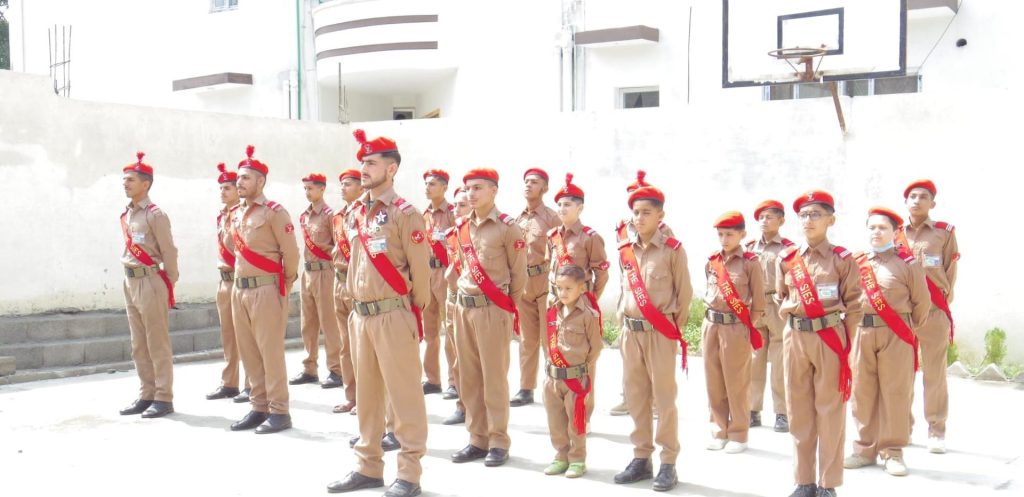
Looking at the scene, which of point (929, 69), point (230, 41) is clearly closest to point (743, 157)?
point (929, 69)

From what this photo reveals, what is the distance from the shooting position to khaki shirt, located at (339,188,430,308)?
621cm

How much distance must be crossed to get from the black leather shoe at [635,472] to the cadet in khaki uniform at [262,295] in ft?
9.42

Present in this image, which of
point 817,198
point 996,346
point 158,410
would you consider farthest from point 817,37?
point 158,410

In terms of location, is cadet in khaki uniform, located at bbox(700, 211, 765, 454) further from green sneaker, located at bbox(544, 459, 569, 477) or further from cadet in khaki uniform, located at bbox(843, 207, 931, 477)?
green sneaker, located at bbox(544, 459, 569, 477)

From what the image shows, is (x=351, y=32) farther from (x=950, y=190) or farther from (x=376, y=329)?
(x=376, y=329)

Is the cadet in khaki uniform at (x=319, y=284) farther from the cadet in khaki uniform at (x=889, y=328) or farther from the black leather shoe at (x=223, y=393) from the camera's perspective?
the cadet in khaki uniform at (x=889, y=328)

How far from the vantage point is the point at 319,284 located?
10.2 metres

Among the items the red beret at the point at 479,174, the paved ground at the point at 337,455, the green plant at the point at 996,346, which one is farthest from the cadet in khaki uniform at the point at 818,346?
the green plant at the point at 996,346

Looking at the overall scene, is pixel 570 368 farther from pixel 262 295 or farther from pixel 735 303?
pixel 262 295

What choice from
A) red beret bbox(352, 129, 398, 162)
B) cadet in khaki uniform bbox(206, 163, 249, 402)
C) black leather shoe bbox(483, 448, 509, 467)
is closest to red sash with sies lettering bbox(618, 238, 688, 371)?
black leather shoe bbox(483, 448, 509, 467)

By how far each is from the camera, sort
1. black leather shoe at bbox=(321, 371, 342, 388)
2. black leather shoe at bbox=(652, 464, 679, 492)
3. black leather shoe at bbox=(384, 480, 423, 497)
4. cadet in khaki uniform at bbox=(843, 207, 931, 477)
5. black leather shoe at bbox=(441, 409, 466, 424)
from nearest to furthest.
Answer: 1. black leather shoe at bbox=(384, 480, 423, 497)
2. black leather shoe at bbox=(652, 464, 679, 492)
3. cadet in khaki uniform at bbox=(843, 207, 931, 477)
4. black leather shoe at bbox=(441, 409, 466, 424)
5. black leather shoe at bbox=(321, 371, 342, 388)

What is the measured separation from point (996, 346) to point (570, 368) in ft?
17.7

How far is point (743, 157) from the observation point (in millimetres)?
11469

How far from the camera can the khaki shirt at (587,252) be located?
7.90m
